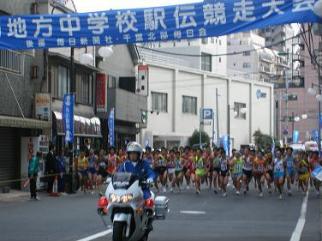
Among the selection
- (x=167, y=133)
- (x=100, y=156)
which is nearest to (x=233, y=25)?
(x=100, y=156)

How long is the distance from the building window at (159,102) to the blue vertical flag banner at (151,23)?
41429mm

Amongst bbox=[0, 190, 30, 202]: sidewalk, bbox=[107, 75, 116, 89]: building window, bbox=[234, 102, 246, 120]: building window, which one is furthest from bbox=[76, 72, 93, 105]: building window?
bbox=[234, 102, 246, 120]: building window

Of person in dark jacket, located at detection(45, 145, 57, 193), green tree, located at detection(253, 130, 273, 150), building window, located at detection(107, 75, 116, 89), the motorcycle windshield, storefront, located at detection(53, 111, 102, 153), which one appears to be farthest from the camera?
green tree, located at detection(253, 130, 273, 150)

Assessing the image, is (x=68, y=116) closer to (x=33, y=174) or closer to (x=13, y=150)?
(x=13, y=150)

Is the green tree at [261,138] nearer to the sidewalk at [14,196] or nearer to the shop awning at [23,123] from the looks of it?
the shop awning at [23,123]

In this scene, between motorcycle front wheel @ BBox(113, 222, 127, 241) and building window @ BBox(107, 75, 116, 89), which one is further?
building window @ BBox(107, 75, 116, 89)

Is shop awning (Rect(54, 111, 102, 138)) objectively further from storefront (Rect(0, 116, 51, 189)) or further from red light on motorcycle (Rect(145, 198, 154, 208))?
red light on motorcycle (Rect(145, 198, 154, 208))

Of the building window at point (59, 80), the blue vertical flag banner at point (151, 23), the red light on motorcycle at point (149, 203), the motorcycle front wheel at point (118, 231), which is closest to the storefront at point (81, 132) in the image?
the building window at point (59, 80)

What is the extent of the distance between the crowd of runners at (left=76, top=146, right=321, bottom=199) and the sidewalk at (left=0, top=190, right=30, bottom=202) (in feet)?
7.96

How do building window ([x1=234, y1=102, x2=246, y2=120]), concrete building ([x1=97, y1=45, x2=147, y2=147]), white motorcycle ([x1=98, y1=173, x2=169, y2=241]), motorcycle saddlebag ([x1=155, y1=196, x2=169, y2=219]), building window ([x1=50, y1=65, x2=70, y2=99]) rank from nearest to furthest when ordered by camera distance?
white motorcycle ([x1=98, y1=173, x2=169, y2=241])
motorcycle saddlebag ([x1=155, y1=196, x2=169, y2=219])
building window ([x1=50, y1=65, x2=70, y2=99])
concrete building ([x1=97, y1=45, x2=147, y2=147])
building window ([x1=234, y1=102, x2=246, y2=120])

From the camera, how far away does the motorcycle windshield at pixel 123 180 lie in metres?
10.2

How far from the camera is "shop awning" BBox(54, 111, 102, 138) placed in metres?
28.4

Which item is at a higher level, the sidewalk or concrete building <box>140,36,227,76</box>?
concrete building <box>140,36,227,76</box>

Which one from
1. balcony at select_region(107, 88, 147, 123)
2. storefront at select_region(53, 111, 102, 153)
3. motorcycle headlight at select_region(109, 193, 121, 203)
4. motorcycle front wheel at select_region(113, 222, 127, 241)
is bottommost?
motorcycle front wheel at select_region(113, 222, 127, 241)
